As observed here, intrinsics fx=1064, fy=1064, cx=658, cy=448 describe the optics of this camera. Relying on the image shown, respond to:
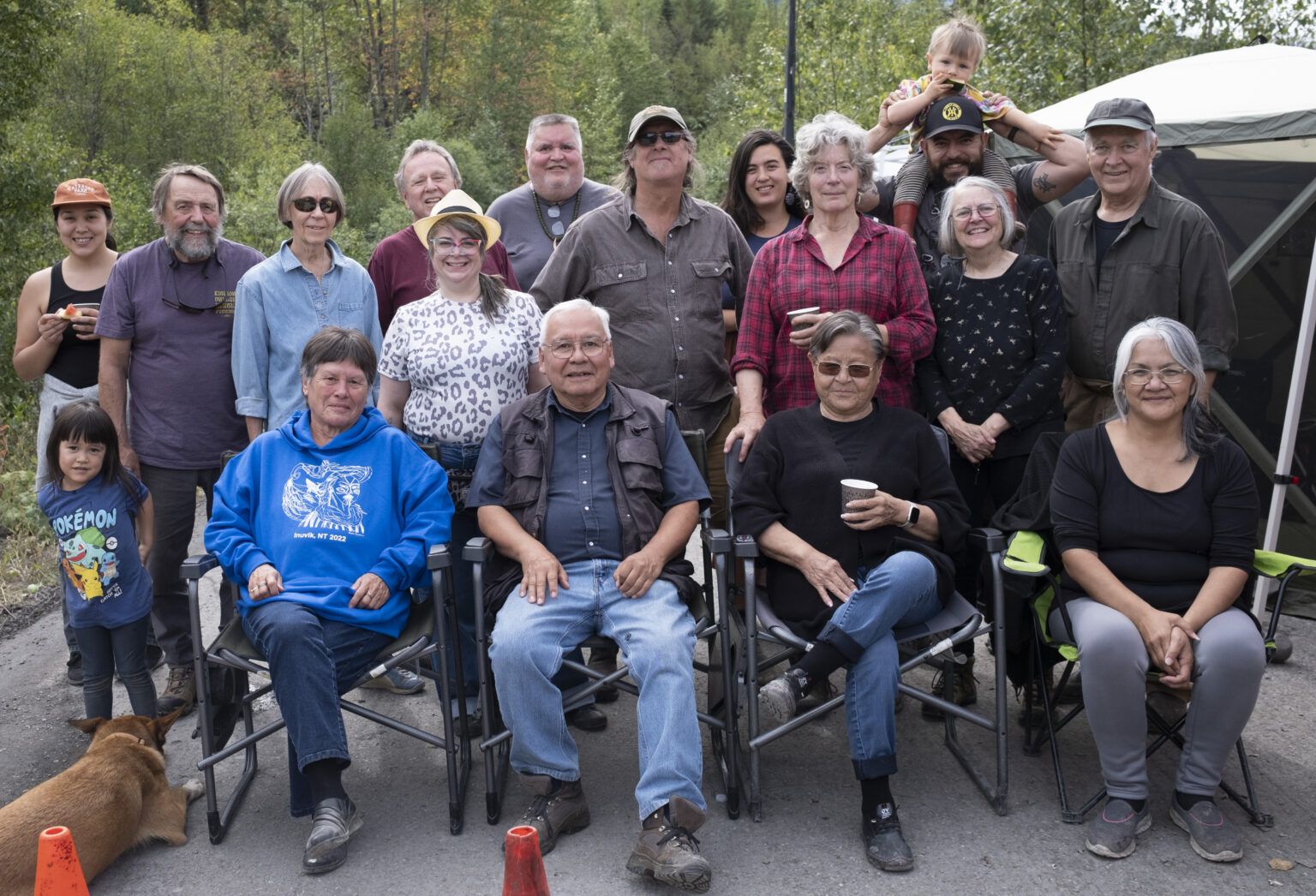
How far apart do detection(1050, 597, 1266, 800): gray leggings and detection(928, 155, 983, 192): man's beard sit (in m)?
2.02

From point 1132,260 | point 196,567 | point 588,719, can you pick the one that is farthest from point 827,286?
point 196,567

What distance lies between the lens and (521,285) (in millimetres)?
4902

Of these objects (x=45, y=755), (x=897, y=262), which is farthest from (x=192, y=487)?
(x=897, y=262)

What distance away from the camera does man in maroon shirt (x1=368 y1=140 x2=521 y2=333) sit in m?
4.46

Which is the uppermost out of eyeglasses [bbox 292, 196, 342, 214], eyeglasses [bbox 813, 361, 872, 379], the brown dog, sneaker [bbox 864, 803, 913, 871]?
eyeglasses [bbox 292, 196, 342, 214]

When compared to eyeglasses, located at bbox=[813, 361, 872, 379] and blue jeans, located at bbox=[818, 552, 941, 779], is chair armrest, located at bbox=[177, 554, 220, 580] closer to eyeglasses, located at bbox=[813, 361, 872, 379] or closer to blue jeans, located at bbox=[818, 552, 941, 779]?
blue jeans, located at bbox=[818, 552, 941, 779]

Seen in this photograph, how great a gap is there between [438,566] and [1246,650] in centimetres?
239

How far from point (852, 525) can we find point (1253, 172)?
3.49m

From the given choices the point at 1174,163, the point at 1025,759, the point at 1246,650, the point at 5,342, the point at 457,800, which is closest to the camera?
the point at 1246,650

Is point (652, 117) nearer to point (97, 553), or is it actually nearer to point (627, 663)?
point (627, 663)

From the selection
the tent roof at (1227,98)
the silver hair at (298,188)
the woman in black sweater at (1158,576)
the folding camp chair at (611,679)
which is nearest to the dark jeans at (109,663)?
the folding camp chair at (611,679)

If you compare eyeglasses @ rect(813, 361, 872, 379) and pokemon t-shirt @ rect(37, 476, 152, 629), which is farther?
pokemon t-shirt @ rect(37, 476, 152, 629)

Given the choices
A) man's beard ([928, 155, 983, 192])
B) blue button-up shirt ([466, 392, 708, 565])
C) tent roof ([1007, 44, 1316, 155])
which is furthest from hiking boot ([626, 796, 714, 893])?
tent roof ([1007, 44, 1316, 155])

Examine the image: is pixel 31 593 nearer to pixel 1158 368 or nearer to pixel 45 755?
pixel 45 755
